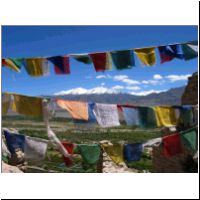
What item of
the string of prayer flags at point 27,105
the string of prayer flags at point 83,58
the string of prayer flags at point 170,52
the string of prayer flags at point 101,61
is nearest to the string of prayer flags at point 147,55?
the string of prayer flags at point 170,52

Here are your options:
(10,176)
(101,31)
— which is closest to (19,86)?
(101,31)

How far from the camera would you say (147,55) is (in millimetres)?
5352

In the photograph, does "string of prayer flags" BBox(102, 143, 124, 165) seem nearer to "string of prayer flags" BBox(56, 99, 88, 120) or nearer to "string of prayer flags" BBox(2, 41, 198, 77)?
"string of prayer flags" BBox(56, 99, 88, 120)

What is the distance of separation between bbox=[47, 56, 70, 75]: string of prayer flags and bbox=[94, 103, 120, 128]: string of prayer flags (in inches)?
26.2

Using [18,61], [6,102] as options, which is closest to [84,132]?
[18,61]

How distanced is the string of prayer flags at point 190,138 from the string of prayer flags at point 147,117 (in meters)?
0.35

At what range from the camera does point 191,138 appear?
5094mm

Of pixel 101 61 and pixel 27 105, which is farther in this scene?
pixel 101 61

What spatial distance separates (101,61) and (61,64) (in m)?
0.46

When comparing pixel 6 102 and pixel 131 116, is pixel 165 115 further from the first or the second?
pixel 6 102

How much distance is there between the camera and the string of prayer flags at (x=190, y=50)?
520 centimetres

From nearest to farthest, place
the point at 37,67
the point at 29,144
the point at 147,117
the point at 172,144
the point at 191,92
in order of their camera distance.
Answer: the point at 29,144
the point at 147,117
the point at 172,144
the point at 37,67
the point at 191,92
